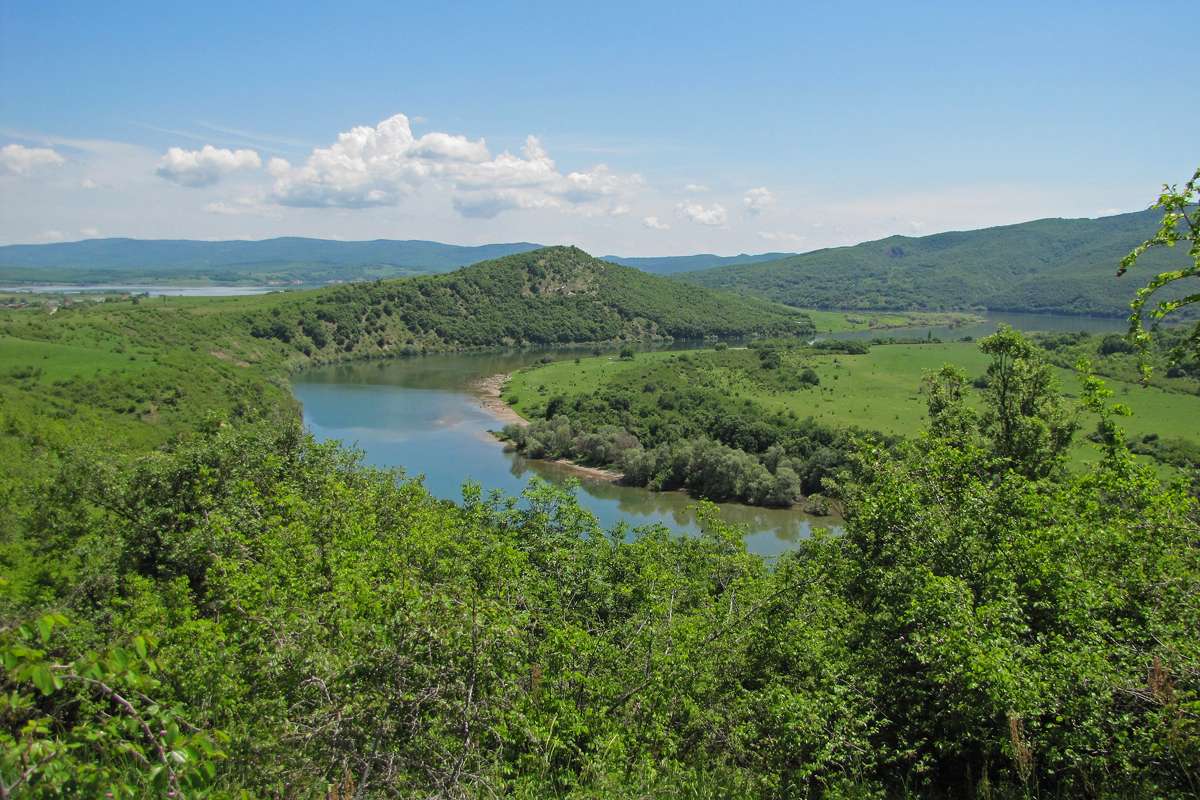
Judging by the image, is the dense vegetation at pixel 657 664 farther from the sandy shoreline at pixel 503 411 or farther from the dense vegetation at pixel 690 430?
the sandy shoreline at pixel 503 411

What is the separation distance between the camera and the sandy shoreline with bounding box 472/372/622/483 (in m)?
60.2

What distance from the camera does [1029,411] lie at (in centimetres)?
2112

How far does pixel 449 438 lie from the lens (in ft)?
227

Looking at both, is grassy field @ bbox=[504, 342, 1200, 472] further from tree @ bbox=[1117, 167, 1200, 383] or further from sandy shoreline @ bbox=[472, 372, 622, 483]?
tree @ bbox=[1117, 167, 1200, 383]

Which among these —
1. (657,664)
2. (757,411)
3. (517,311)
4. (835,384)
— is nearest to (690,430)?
(757,411)

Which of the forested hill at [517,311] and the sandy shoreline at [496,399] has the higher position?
the forested hill at [517,311]

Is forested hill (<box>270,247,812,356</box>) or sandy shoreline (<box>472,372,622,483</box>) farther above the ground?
forested hill (<box>270,247,812,356</box>)

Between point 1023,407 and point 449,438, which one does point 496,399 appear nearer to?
point 449,438

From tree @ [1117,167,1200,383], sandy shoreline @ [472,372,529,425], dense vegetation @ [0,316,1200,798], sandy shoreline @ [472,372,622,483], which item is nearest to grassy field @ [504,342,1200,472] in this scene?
sandy shoreline @ [472,372,529,425]

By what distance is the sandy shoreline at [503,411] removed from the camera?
60219 millimetres

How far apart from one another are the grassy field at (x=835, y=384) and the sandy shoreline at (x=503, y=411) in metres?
1.66

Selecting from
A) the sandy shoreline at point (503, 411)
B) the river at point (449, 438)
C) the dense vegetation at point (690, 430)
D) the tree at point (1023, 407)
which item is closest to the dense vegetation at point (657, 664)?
the tree at point (1023, 407)

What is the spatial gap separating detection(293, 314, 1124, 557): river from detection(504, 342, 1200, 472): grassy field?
987 cm

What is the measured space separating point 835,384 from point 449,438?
48764 mm
